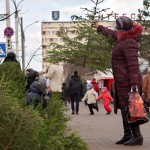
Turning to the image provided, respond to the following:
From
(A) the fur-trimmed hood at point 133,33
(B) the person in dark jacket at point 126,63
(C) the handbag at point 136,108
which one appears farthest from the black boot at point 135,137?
(A) the fur-trimmed hood at point 133,33

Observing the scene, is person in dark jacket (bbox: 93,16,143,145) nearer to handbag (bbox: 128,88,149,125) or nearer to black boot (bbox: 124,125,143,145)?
black boot (bbox: 124,125,143,145)

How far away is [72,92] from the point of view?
85.3ft

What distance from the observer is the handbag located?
938cm

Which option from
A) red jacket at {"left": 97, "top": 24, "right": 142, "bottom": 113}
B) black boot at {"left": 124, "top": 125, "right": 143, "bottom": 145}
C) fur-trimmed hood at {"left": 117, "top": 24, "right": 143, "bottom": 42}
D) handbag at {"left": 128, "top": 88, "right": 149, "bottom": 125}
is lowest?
black boot at {"left": 124, "top": 125, "right": 143, "bottom": 145}

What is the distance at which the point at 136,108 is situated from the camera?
9.38 m

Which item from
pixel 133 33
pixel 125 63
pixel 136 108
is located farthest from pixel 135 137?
pixel 133 33

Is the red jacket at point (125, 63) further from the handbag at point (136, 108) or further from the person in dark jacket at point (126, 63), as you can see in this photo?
the handbag at point (136, 108)

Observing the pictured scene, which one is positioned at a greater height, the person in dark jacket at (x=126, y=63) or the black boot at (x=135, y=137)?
the person in dark jacket at (x=126, y=63)

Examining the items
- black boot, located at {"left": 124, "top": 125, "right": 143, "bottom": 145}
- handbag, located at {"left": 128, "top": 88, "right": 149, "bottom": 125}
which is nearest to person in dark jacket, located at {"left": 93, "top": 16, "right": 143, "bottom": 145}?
black boot, located at {"left": 124, "top": 125, "right": 143, "bottom": 145}

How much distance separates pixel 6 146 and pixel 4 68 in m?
5.85

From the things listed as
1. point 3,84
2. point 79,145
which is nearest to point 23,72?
point 79,145

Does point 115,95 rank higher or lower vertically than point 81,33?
lower

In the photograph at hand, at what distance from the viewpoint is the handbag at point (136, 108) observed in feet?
30.8

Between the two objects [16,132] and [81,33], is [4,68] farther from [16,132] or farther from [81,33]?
[81,33]
